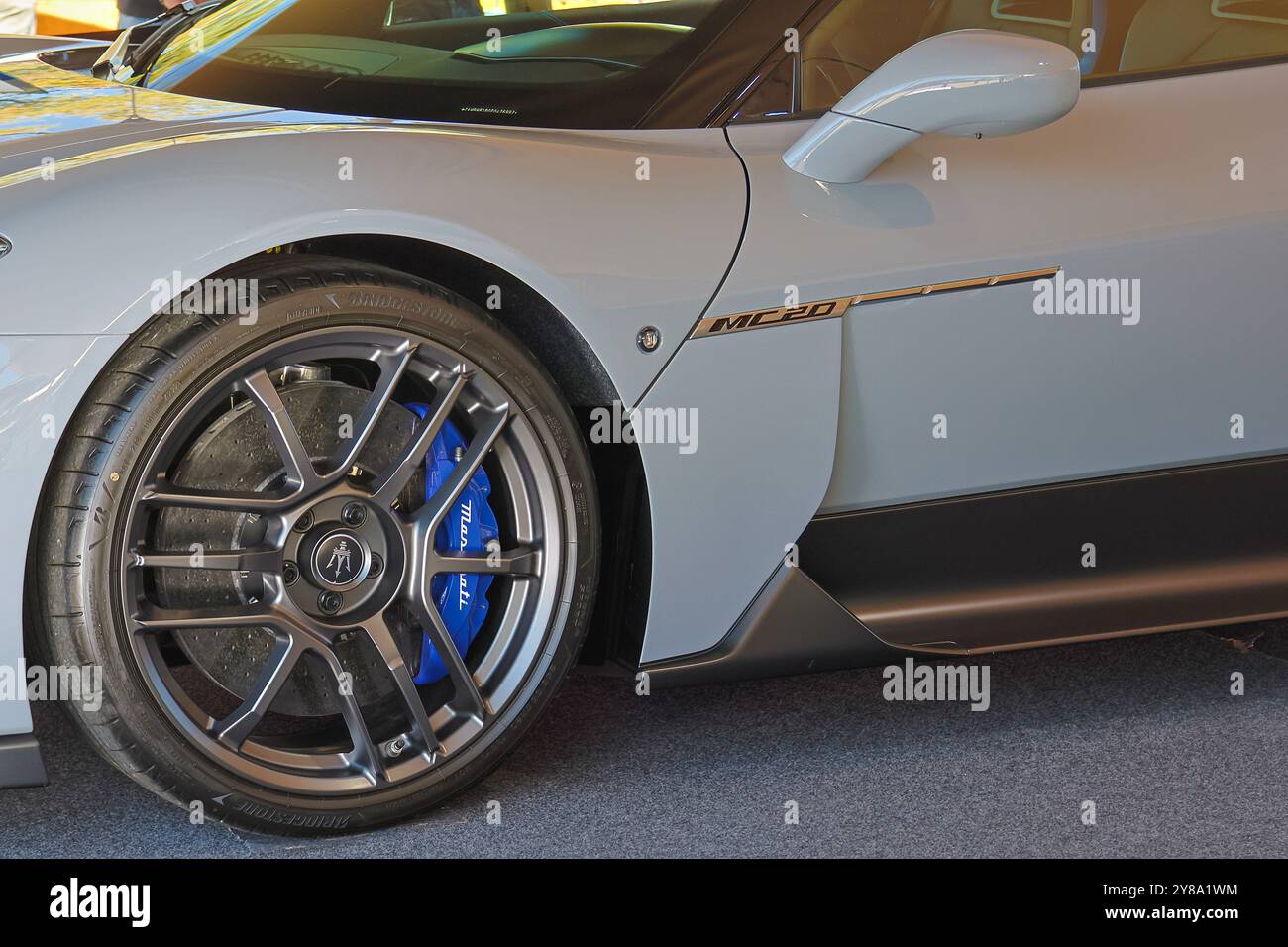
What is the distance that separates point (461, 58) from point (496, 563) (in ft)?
2.80

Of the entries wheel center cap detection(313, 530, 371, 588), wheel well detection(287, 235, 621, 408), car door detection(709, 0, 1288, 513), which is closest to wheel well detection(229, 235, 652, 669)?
wheel well detection(287, 235, 621, 408)

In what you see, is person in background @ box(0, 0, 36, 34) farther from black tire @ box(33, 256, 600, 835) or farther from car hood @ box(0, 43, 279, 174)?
black tire @ box(33, 256, 600, 835)

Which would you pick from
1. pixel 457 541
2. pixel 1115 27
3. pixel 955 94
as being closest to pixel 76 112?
pixel 457 541

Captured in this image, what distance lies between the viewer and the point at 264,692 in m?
2.12

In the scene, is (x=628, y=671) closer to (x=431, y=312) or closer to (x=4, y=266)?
(x=431, y=312)

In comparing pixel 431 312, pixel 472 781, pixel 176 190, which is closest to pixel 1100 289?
pixel 431 312

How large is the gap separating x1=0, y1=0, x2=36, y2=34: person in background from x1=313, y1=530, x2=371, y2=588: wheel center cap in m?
7.06

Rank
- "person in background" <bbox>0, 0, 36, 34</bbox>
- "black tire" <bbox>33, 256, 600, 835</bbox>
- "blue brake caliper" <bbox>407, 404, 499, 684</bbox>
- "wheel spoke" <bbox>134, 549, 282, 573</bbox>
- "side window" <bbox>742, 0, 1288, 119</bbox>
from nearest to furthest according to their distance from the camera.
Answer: "black tire" <bbox>33, 256, 600, 835</bbox> → "wheel spoke" <bbox>134, 549, 282, 573</bbox> → "blue brake caliper" <bbox>407, 404, 499, 684</bbox> → "side window" <bbox>742, 0, 1288, 119</bbox> → "person in background" <bbox>0, 0, 36, 34</bbox>

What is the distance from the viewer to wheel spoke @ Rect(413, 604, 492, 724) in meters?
2.22

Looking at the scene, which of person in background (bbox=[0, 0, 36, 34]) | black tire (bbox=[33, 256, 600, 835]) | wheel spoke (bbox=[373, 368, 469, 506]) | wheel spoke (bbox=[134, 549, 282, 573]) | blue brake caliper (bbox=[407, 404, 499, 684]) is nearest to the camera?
black tire (bbox=[33, 256, 600, 835])

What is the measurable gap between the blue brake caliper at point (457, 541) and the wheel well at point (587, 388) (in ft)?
0.57

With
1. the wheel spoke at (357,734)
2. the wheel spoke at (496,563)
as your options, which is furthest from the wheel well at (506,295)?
the wheel spoke at (357,734)
